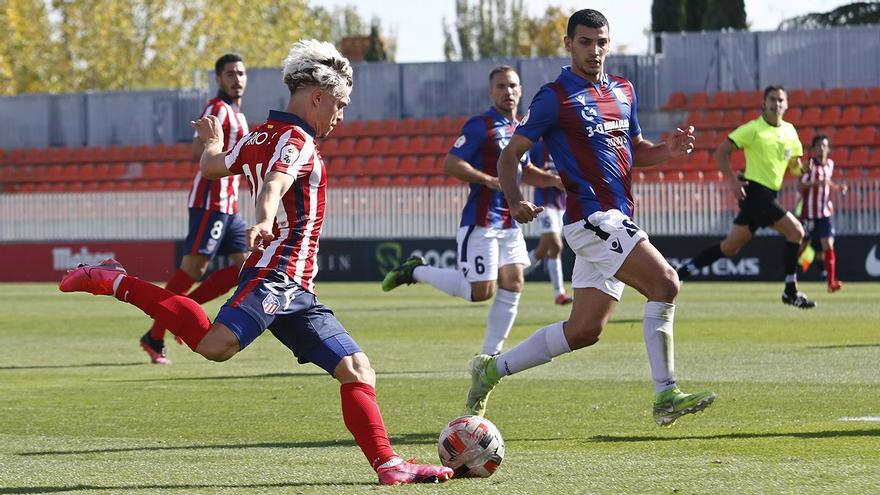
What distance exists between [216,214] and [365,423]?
699cm

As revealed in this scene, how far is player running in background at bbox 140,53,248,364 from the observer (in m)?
12.9

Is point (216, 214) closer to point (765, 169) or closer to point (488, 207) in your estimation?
point (488, 207)

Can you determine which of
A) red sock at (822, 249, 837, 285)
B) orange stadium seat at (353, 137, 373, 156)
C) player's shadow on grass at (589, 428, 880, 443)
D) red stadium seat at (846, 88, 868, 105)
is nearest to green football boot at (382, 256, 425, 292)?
player's shadow on grass at (589, 428, 880, 443)

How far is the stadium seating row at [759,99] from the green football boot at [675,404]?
27.3m

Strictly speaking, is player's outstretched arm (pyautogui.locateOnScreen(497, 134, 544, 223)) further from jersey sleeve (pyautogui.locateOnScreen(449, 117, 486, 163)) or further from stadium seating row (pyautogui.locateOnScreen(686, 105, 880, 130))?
stadium seating row (pyautogui.locateOnScreen(686, 105, 880, 130))

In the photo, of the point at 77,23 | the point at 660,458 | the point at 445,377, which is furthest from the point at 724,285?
the point at 77,23

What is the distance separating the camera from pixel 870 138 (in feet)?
107

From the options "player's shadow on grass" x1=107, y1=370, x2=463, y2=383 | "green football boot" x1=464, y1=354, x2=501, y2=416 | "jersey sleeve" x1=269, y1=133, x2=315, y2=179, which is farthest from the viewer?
"player's shadow on grass" x1=107, y1=370, x2=463, y2=383

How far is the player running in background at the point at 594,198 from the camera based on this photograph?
27.0 feet

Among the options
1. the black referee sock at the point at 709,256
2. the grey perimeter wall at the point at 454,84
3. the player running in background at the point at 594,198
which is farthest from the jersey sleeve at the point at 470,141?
the grey perimeter wall at the point at 454,84

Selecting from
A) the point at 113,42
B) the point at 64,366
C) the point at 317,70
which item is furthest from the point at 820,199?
the point at 113,42

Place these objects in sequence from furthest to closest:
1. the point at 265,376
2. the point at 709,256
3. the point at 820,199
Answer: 1. the point at 820,199
2. the point at 709,256
3. the point at 265,376

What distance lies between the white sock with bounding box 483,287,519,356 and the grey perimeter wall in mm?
26219

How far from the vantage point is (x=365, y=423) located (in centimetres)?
666
